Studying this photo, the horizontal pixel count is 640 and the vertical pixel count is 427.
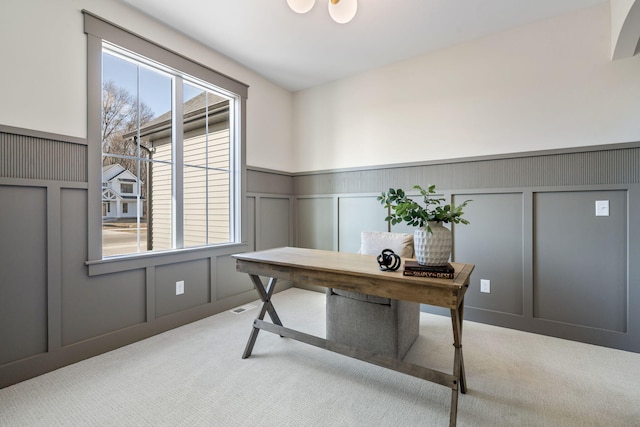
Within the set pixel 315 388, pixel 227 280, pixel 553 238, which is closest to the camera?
pixel 315 388

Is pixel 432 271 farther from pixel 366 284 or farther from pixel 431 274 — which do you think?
pixel 366 284

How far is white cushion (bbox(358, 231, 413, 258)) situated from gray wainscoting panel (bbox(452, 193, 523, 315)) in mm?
838

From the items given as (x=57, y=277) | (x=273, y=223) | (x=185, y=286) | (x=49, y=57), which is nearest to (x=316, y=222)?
(x=273, y=223)

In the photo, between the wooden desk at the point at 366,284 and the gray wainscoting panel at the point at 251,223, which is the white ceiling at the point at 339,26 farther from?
the wooden desk at the point at 366,284

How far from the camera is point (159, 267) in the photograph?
2607 millimetres

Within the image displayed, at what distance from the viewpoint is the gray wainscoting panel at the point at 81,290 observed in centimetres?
205

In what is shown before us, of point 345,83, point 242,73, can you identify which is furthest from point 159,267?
point 345,83

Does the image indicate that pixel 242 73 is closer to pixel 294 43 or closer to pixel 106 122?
pixel 294 43

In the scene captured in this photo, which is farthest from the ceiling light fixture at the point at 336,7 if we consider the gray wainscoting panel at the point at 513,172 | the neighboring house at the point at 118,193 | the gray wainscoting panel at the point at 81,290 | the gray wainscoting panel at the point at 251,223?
the gray wainscoting panel at the point at 251,223

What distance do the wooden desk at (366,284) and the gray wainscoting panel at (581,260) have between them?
4.33 feet

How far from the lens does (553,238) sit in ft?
8.21

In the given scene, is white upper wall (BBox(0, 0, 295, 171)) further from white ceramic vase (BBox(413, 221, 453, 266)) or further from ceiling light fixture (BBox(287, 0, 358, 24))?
white ceramic vase (BBox(413, 221, 453, 266))

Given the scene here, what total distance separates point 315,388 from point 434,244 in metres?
1.17

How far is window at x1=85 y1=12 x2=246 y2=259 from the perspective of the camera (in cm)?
231
